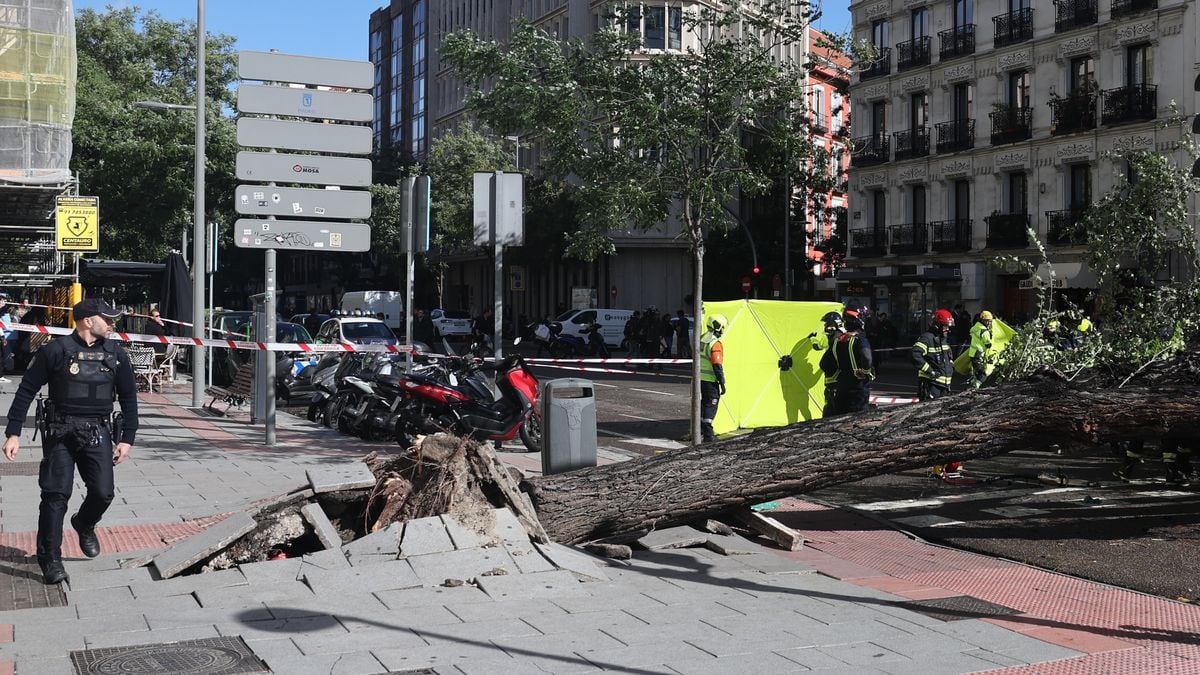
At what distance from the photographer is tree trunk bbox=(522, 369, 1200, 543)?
8.54m

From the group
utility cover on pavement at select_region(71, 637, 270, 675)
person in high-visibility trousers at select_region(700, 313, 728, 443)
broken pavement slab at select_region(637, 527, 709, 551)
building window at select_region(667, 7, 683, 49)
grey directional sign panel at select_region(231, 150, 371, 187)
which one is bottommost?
utility cover on pavement at select_region(71, 637, 270, 675)

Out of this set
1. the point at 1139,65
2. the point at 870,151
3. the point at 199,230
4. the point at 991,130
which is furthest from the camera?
the point at 870,151

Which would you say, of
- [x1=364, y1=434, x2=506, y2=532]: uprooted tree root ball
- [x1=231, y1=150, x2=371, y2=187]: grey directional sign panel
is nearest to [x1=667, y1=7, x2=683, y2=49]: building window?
[x1=231, y1=150, x2=371, y2=187]: grey directional sign panel

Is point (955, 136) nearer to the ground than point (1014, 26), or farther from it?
nearer to the ground

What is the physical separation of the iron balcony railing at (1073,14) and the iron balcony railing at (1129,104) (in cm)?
218

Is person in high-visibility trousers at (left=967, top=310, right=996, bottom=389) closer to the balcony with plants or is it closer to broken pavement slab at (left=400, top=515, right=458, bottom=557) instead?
broken pavement slab at (left=400, top=515, right=458, bottom=557)

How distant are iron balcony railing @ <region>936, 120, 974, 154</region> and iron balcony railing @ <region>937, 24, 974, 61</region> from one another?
2138mm

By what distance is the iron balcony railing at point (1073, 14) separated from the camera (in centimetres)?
3725

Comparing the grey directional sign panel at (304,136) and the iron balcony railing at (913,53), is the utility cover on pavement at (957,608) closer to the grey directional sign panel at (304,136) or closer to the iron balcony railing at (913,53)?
the grey directional sign panel at (304,136)

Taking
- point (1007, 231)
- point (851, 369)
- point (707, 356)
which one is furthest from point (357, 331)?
point (1007, 231)

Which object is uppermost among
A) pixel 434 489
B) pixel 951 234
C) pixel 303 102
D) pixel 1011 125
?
pixel 1011 125

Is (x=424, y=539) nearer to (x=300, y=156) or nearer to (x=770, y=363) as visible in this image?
(x=300, y=156)

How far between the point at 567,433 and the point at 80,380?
394 centimetres

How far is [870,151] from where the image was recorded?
46281mm
